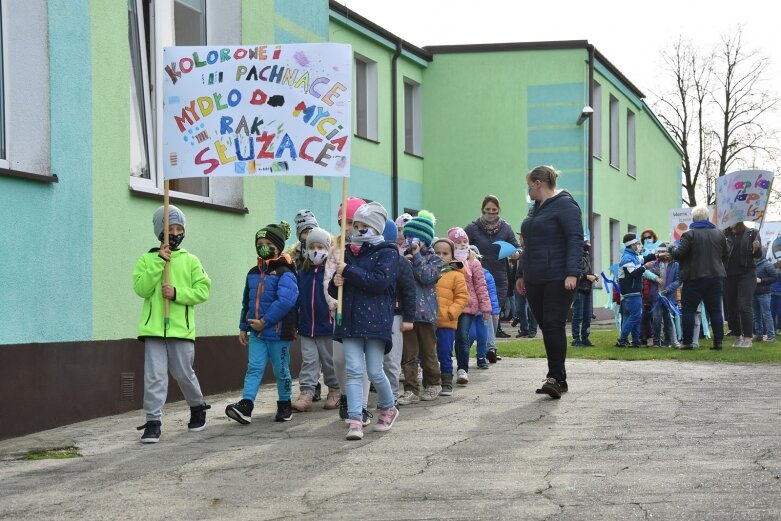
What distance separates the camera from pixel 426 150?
28.2 meters

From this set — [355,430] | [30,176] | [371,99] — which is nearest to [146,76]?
[30,176]

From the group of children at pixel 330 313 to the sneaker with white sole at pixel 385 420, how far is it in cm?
1

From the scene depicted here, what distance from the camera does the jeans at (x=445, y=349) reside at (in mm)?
10727

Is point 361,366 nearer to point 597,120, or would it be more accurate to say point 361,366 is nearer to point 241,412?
point 241,412

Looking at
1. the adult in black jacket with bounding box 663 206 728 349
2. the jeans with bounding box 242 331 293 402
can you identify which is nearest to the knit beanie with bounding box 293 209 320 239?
the jeans with bounding box 242 331 293 402

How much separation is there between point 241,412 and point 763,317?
39.9 feet

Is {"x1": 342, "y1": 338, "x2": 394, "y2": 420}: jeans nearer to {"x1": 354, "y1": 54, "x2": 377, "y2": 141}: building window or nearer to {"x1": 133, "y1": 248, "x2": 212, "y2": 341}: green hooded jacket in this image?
{"x1": 133, "y1": 248, "x2": 212, "y2": 341}: green hooded jacket

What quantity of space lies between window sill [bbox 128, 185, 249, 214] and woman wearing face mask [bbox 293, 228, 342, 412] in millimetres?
1577

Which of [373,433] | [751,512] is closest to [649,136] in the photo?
[373,433]

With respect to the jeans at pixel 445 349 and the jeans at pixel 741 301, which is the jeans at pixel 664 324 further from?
the jeans at pixel 445 349

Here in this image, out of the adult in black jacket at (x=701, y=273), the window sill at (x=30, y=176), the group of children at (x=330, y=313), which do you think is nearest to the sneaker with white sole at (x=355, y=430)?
the group of children at (x=330, y=313)

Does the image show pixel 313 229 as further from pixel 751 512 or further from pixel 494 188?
pixel 494 188

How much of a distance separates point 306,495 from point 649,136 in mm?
33356

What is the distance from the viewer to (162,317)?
27.1ft
